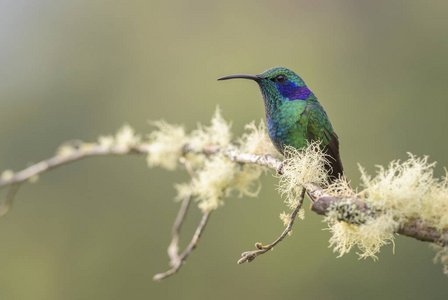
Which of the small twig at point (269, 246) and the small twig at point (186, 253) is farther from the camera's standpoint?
the small twig at point (186, 253)

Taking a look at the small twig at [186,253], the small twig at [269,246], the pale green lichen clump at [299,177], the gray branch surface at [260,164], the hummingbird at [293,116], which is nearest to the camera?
the gray branch surface at [260,164]

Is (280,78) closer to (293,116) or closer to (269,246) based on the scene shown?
(293,116)

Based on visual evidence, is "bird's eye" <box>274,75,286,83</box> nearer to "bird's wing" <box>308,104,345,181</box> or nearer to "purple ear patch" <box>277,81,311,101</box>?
"purple ear patch" <box>277,81,311,101</box>

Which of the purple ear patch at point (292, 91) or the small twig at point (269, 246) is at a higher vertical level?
the purple ear patch at point (292, 91)

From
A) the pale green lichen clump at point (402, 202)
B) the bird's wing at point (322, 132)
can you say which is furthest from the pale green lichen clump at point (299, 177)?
the bird's wing at point (322, 132)

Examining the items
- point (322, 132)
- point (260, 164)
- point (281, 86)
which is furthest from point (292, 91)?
point (260, 164)

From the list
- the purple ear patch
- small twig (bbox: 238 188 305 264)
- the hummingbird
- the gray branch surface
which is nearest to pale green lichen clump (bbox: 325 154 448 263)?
the gray branch surface

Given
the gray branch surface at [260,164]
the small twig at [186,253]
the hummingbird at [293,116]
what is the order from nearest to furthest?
the gray branch surface at [260,164] < the small twig at [186,253] < the hummingbird at [293,116]

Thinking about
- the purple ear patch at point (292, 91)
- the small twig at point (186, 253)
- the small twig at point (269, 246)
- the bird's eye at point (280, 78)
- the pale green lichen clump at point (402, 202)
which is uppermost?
the bird's eye at point (280, 78)

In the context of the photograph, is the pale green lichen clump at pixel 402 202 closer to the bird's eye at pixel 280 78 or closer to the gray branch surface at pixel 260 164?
the gray branch surface at pixel 260 164
